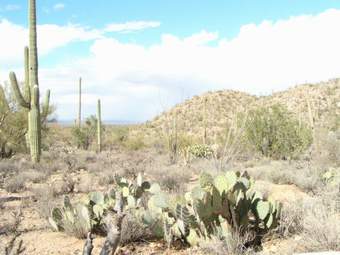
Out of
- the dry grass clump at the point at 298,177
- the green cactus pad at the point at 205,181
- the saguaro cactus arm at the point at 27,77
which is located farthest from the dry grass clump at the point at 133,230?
the saguaro cactus arm at the point at 27,77

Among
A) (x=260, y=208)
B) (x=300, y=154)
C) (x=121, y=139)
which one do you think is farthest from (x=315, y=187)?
(x=121, y=139)

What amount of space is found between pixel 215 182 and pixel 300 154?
12913 mm

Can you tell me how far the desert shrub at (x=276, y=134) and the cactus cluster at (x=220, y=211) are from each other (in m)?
12.5

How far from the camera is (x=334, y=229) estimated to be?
573 centimetres

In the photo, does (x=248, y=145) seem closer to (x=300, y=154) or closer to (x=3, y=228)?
(x=300, y=154)

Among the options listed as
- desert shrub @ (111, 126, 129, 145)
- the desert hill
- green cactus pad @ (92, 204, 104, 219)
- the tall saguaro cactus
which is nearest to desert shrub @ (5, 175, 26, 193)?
the tall saguaro cactus

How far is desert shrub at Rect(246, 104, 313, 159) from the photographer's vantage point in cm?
1900

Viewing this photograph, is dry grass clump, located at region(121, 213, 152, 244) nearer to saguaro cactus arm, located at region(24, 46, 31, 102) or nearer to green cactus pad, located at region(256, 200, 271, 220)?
green cactus pad, located at region(256, 200, 271, 220)

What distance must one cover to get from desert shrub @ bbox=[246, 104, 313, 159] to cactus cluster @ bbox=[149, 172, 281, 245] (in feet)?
40.9

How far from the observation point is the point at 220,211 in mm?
6395

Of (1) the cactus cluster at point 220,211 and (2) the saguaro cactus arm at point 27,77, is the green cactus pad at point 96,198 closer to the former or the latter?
(1) the cactus cluster at point 220,211

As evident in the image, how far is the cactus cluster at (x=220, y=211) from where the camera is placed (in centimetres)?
630

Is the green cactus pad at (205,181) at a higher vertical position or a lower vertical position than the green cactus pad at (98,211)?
higher

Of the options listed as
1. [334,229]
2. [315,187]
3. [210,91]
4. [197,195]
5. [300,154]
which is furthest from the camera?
[210,91]
